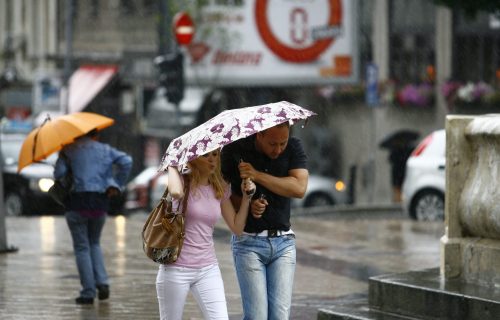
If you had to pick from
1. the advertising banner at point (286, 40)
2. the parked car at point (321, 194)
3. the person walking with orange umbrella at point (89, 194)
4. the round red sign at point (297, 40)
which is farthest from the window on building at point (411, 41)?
the person walking with orange umbrella at point (89, 194)

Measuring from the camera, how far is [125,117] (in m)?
43.7

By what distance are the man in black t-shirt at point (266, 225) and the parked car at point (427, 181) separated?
13822mm

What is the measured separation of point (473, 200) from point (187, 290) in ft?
8.85

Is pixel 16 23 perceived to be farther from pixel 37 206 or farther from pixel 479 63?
pixel 37 206

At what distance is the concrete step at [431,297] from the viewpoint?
29.3ft

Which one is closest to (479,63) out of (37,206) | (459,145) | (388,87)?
(388,87)

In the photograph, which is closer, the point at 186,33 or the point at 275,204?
the point at 275,204

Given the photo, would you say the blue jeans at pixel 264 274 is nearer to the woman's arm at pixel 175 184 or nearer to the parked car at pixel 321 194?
the woman's arm at pixel 175 184

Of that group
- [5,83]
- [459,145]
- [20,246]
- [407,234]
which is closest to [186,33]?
[407,234]

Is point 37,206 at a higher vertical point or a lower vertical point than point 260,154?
lower

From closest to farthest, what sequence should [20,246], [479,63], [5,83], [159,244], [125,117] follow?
[159,244], [20,246], [479,63], [125,117], [5,83]

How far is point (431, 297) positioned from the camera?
366 inches

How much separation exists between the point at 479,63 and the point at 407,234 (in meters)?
15.9

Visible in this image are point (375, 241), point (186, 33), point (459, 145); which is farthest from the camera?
point (186, 33)
